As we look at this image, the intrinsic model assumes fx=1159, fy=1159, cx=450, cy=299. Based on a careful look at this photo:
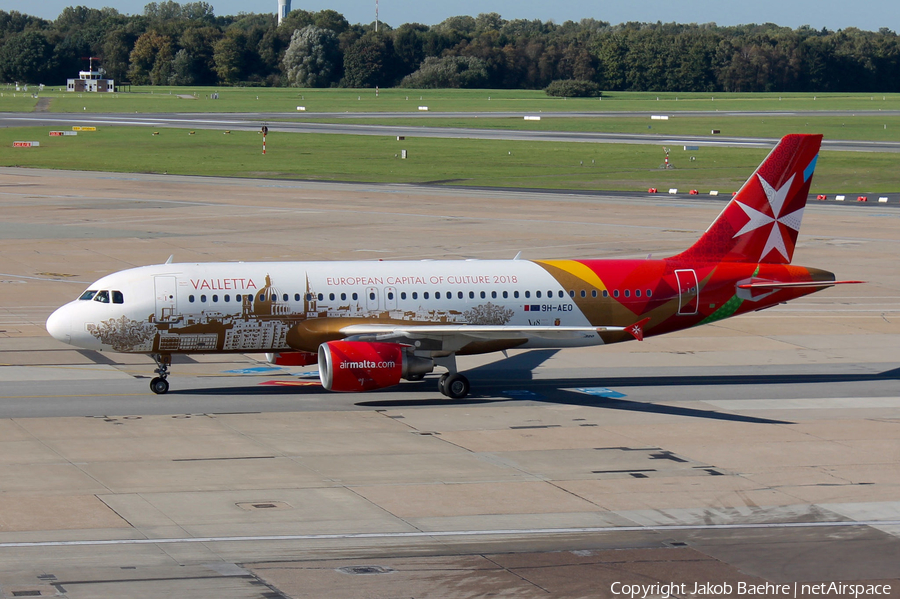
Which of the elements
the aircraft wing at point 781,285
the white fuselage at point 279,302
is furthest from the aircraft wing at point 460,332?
the aircraft wing at point 781,285

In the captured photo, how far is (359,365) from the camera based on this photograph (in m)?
35.1

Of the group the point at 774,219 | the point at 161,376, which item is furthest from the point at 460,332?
the point at 774,219

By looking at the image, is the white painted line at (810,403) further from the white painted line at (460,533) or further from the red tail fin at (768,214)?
the white painted line at (460,533)

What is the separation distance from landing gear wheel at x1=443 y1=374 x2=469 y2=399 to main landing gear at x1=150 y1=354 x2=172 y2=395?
896 centimetres

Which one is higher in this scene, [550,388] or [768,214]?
[768,214]

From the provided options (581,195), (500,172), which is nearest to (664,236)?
(581,195)

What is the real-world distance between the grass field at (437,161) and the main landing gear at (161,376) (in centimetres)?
7347

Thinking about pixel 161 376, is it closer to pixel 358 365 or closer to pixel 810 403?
pixel 358 365

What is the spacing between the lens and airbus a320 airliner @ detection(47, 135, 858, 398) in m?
36.2

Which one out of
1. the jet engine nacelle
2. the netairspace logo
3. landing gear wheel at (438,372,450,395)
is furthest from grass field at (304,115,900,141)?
the netairspace logo

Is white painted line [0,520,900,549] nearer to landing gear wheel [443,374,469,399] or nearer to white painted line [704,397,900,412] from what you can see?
white painted line [704,397,900,412]

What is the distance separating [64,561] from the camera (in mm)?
22250

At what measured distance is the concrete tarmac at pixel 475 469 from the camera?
2225cm

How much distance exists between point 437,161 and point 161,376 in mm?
93937
